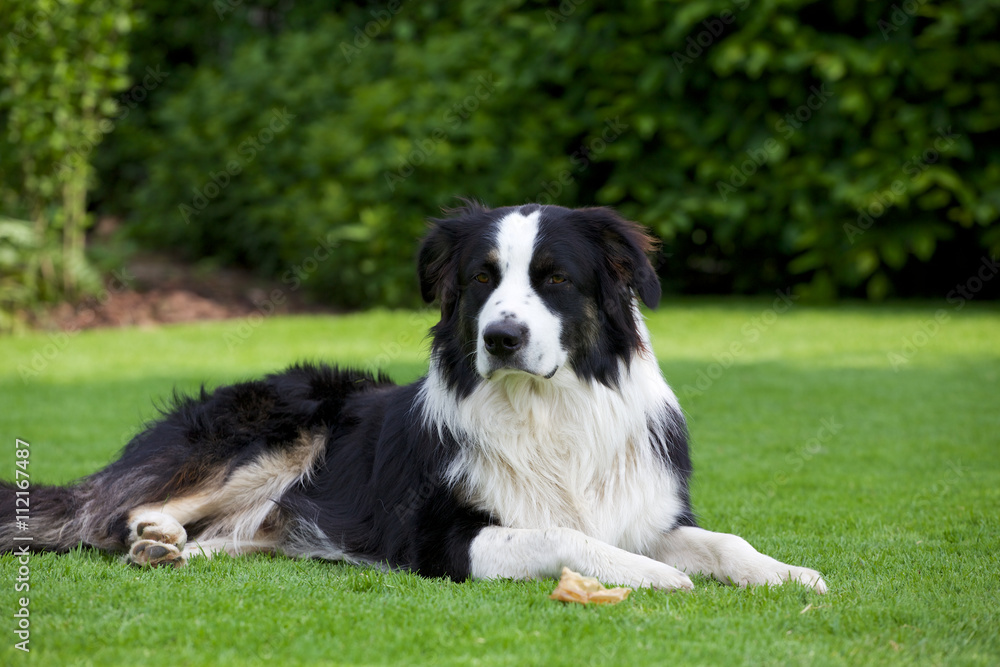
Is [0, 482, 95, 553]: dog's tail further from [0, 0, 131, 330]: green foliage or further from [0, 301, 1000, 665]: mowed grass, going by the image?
[0, 0, 131, 330]: green foliage

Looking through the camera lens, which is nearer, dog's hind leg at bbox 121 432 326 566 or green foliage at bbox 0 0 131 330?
dog's hind leg at bbox 121 432 326 566

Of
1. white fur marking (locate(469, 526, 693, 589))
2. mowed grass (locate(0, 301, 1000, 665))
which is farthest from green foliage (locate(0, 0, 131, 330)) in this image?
white fur marking (locate(469, 526, 693, 589))

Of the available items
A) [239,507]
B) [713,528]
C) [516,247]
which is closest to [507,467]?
[516,247]

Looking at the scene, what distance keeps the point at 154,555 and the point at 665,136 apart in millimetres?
9861

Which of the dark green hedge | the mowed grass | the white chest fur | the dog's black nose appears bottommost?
the mowed grass

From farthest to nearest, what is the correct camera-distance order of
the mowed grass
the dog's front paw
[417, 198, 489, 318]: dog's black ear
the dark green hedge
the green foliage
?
the dark green hedge → the green foliage → [417, 198, 489, 318]: dog's black ear → the dog's front paw → the mowed grass

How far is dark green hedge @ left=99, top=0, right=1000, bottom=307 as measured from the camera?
11367 millimetres

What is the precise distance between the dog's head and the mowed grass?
880 millimetres

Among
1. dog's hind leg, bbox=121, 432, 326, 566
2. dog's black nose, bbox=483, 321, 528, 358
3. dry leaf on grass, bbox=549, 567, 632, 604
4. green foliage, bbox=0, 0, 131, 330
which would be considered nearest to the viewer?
dry leaf on grass, bbox=549, 567, 632, 604

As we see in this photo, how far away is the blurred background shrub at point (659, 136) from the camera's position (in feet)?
37.3

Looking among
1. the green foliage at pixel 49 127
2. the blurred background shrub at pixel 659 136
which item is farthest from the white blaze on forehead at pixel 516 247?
the green foliage at pixel 49 127

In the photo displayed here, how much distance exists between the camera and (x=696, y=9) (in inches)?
444

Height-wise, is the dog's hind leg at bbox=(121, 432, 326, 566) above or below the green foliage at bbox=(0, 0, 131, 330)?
below

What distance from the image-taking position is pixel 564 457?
4.00 m
